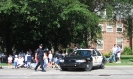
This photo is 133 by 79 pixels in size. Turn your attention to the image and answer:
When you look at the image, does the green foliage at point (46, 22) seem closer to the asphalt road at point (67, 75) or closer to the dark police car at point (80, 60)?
the dark police car at point (80, 60)

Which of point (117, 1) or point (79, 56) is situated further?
point (117, 1)

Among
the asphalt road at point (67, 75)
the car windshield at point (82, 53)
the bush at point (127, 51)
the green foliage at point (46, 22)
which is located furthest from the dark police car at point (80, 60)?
the bush at point (127, 51)

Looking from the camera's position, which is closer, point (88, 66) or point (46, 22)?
point (88, 66)

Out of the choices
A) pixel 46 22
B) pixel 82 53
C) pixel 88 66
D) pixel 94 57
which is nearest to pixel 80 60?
pixel 88 66

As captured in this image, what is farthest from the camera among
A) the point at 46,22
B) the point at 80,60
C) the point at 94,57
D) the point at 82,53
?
the point at 46,22

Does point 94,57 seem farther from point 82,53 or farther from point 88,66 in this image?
point 88,66

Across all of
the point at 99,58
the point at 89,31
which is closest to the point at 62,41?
the point at 89,31

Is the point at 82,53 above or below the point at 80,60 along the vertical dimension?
above

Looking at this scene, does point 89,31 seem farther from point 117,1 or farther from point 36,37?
point 36,37

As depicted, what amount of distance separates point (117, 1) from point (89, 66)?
447 inches

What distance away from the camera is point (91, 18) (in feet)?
89.7

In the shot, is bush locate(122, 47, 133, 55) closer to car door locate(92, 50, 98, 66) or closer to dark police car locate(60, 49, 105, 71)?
car door locate(92, 50, 98, 66)

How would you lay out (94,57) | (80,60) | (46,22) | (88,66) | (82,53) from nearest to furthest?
1. (80,60)
2. (88,66)
3. (94,57)
4. (82,53)
5. (46,22)

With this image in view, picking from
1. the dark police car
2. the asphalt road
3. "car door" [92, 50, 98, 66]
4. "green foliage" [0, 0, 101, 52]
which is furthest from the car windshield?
"green foliage" [0, 0, 101, 52]
